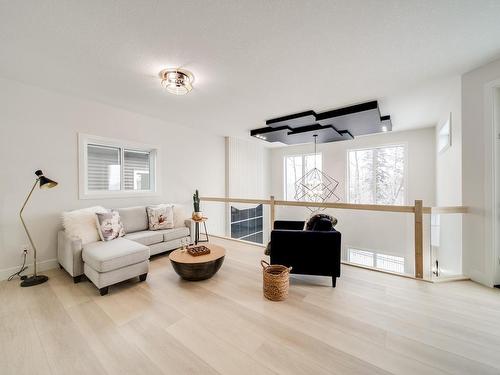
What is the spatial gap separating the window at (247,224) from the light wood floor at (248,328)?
3.41 m

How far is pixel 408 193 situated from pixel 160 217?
5629mm

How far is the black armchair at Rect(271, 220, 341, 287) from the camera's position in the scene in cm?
242

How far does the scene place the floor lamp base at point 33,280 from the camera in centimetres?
253

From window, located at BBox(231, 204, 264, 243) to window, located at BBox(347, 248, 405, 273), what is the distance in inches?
108

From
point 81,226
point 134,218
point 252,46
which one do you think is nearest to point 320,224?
point 252,46

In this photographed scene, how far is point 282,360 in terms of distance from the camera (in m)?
1.44

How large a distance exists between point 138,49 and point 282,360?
3.00m

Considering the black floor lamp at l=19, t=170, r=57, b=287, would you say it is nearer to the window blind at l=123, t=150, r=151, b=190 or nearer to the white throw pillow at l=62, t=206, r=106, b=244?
the white throw pillow at l=62, t=206, r=106, b=244

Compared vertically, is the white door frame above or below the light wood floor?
above

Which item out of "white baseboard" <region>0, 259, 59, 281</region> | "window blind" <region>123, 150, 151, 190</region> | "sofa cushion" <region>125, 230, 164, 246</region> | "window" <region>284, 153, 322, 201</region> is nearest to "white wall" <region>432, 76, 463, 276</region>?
"window" <region>284, 153, 322, 201</region>

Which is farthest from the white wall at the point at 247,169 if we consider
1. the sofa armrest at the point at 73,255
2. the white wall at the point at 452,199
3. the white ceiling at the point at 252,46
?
the white wall at the point at 452,199

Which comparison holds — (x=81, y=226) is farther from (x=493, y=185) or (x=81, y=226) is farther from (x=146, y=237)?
(x=493, y=185)

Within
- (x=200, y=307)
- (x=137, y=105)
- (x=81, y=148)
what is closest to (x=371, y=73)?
(x=200, y=307)

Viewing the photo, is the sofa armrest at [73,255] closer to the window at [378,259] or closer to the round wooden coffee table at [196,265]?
the round wooden coffee table at [196,265]
